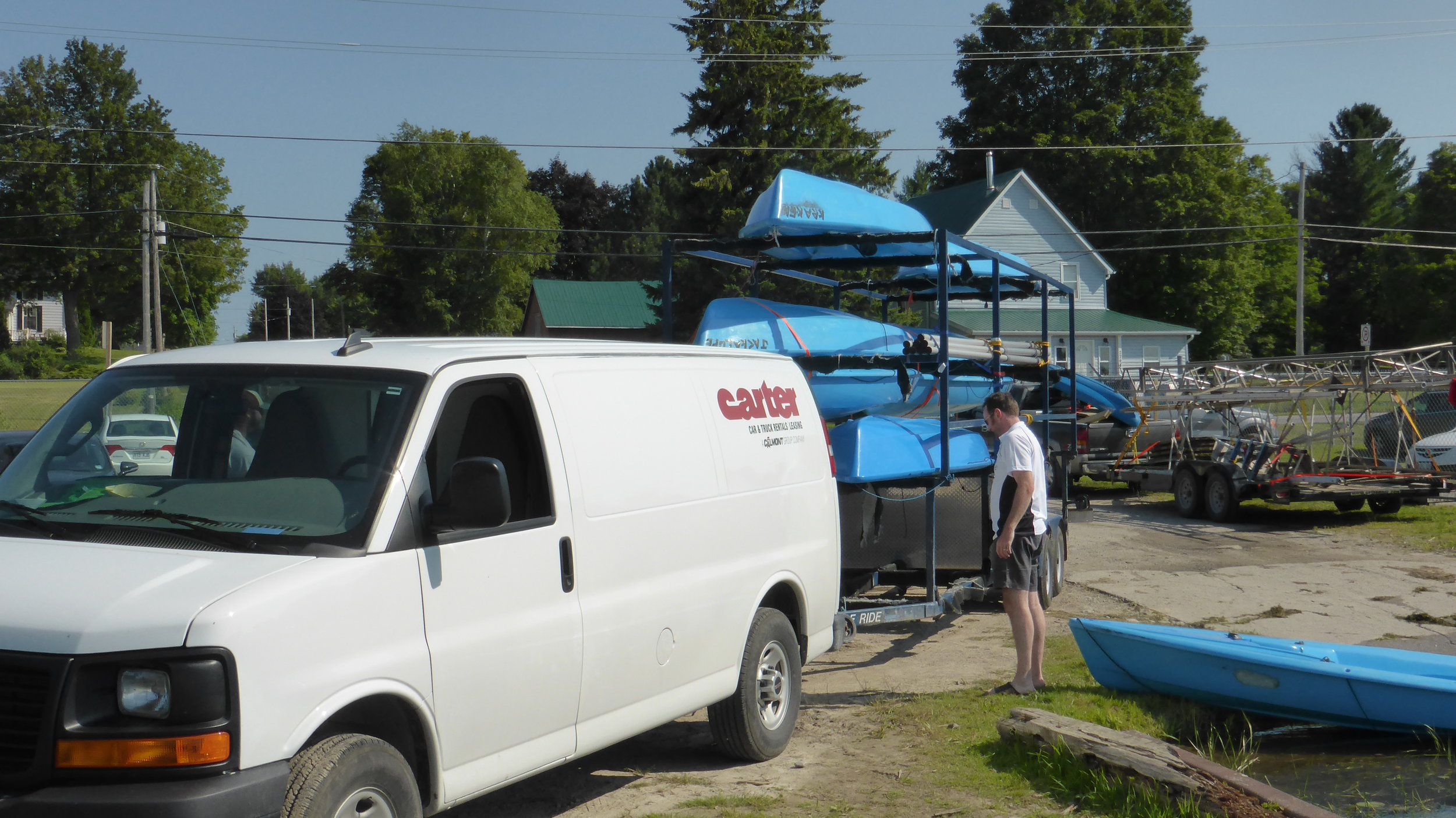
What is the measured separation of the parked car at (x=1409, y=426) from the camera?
58.6ft

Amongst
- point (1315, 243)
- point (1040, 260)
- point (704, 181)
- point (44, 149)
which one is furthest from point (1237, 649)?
point (1315, 243)

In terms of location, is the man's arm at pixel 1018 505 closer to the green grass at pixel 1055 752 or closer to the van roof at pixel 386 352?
the green grass at pixel 1055 752

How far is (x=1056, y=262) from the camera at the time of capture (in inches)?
1981

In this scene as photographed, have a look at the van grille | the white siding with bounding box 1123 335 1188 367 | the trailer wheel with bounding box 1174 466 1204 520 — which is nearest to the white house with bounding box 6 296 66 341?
the white siding with bounding box 1123 335 1188 367

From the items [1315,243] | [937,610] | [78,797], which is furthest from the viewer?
[1315,243]

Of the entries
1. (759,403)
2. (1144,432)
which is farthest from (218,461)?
(1144,432)

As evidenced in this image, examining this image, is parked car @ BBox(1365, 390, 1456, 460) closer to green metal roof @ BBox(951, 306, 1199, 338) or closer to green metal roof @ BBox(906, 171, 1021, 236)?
green metal roof @ BBox(951, 306, 1199, 338)

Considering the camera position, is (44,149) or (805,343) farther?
(44,149)

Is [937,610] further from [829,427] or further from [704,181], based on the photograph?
[704,181]

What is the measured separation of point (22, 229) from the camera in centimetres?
6694

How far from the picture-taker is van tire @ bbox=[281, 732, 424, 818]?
3.50 m

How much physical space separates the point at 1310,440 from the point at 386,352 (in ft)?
52.5

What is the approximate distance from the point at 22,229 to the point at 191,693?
7523 centimetres

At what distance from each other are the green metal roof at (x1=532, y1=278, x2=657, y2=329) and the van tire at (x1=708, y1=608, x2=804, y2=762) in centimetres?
5641
